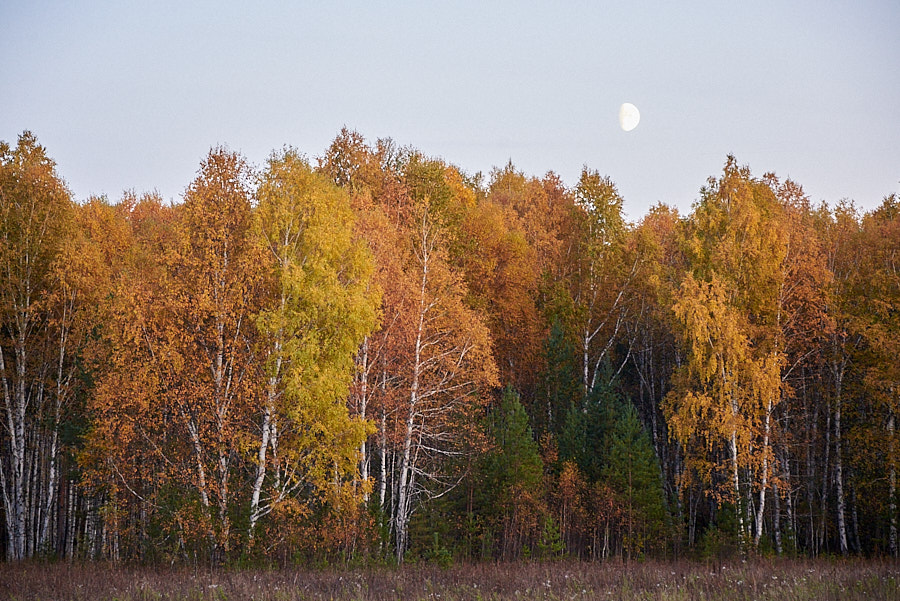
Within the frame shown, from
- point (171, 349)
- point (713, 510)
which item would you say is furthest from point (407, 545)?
point (713, 510)

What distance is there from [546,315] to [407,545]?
14.7 meters

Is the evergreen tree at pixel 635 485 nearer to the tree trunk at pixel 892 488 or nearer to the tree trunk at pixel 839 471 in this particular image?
the tree trunk at pixel 839 471

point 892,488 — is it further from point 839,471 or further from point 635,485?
point 635,485

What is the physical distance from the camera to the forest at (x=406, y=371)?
19.3 m

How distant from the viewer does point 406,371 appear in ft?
82.3

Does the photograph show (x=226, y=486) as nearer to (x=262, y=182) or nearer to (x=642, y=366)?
(x=262, y=182)

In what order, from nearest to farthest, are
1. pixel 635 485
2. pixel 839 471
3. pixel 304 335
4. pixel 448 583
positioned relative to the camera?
pixel 448 583
pixel 304 335
pixel 635 485
pixel 839 471

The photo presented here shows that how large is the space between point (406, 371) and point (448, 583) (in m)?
9.90

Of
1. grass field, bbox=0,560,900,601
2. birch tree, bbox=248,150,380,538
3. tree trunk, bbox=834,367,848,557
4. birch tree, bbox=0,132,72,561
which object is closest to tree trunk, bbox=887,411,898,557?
tree trunk, bbox=834,367,848,557

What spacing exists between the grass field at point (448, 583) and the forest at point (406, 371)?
2.10 metres

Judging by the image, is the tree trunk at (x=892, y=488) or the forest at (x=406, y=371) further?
the tree trunk at (x=892, y=488)

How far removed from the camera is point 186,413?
19.1 meters

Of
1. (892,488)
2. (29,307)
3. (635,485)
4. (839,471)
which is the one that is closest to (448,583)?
(635,485)

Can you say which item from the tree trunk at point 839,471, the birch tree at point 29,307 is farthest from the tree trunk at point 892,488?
the birch tree at point 29,307
